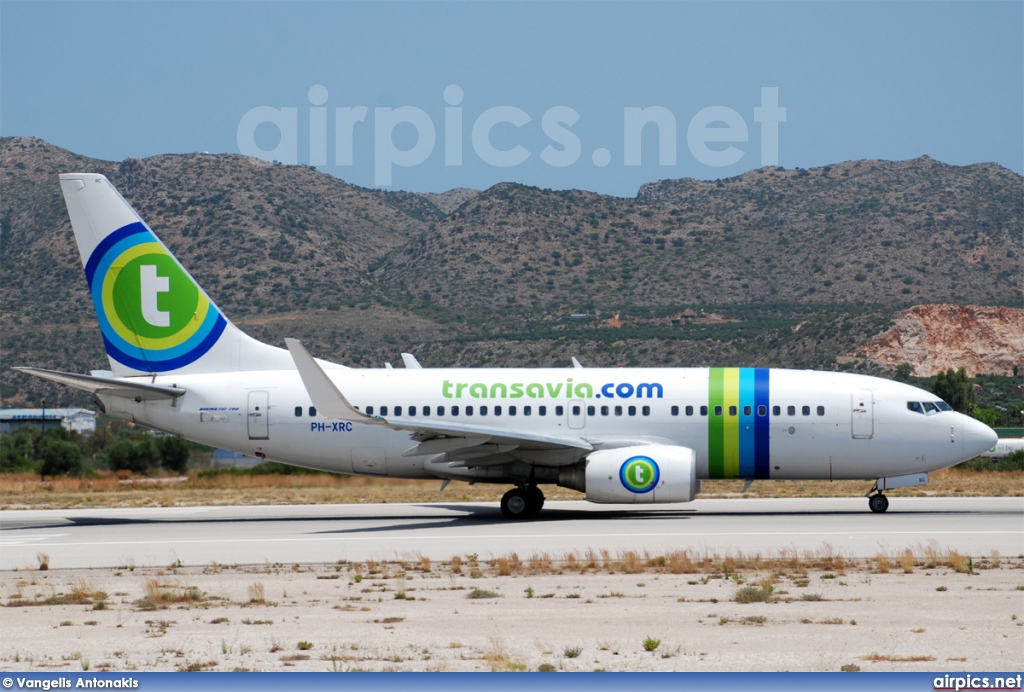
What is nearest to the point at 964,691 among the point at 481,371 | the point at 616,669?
the point at 616,669

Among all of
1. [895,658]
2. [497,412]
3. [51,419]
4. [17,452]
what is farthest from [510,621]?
[51,419]

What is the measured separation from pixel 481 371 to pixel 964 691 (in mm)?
21535

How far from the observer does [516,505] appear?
29.9 m

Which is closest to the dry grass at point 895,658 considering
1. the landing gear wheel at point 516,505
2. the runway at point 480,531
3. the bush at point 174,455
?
the runway at point 480,531

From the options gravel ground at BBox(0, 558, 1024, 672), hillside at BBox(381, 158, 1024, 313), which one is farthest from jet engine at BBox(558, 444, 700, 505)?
hillside at BBox(381, 158, 1024, 313)

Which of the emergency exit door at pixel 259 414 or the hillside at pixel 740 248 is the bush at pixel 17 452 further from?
the hillside at pixel 740 248

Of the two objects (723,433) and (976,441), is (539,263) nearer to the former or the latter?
(723,433)

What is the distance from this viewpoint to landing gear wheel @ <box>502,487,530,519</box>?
98.0 feet

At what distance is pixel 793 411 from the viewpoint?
2972 cm

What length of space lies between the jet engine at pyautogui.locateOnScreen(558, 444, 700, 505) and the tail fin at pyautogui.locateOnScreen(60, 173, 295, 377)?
9.25 m

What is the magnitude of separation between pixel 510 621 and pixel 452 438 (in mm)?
14039

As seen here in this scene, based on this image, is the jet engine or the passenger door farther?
the passenger door

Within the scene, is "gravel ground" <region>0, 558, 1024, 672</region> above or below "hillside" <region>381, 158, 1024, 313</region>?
below

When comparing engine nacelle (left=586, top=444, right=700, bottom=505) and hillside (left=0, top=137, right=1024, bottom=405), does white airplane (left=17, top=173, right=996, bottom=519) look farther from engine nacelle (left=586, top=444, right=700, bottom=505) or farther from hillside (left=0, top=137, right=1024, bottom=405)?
hillside (left=0, top=137, right=1024, bottom=405)
